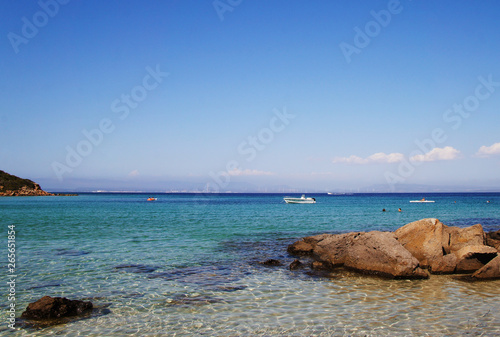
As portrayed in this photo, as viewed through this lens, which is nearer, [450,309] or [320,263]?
[450,309]

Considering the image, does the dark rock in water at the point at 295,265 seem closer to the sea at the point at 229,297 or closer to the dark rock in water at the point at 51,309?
the sea at the point at 229,297

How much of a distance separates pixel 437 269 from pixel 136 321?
14.5 meters

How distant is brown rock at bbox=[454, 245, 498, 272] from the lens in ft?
58.5

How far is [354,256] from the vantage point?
18844 millimetres

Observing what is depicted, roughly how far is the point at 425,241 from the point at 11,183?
20809cm

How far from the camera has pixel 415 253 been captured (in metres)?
19.6

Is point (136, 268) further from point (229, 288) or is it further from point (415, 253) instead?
point (415, 253)

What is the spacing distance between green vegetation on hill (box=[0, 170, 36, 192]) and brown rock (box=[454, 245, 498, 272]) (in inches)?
7820

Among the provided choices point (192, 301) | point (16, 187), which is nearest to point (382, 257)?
point (192, 301)

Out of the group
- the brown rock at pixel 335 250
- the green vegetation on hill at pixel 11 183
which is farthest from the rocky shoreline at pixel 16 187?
the brown rock at pixel 335 250

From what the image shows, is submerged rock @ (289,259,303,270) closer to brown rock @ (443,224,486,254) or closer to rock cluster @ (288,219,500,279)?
rock cluster @ (288,219,500,279)

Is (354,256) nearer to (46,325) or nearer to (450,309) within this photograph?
(450,309)

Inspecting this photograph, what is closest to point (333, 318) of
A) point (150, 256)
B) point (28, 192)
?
point (150, 256)

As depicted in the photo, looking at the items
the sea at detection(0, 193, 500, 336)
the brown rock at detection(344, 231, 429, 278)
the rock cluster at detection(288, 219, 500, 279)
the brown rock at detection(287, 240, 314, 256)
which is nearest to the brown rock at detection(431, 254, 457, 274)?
the rock cluster at detection(288, 219, 500, 279)
